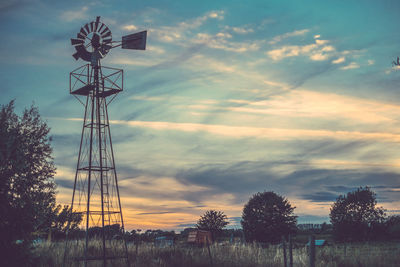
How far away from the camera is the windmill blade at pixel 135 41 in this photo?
22.4 meters

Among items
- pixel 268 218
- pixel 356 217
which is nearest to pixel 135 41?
pixel 268 218

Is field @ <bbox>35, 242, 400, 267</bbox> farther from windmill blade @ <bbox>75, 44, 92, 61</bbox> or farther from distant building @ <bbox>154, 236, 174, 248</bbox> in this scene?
windmill blade @ <bbox>75, 44, 92, 61</bbox>

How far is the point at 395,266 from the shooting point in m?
22.2

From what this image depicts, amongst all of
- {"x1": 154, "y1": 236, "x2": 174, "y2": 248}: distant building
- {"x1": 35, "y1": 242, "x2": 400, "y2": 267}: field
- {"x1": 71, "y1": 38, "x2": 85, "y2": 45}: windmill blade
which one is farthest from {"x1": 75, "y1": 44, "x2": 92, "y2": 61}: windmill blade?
{"x1": 154, "y1": 236, "x2": 174, "y2": 248}: distant building

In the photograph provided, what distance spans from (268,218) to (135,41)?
140ft

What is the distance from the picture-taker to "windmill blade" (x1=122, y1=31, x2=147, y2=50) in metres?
22.4

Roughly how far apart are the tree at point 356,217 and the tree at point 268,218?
8.52 metres

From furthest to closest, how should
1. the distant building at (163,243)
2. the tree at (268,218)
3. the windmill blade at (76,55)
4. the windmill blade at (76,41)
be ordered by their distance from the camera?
the tree at (268,218) → the distant building at (163,243) → the windmill blade at (76,41) → the windmill blade at (76,55)

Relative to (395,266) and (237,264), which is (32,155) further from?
(395,266)

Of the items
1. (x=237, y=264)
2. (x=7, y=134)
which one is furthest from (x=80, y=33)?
(x=237, y=264)

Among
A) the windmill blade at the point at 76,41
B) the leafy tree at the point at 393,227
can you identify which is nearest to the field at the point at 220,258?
the windmill blade at the point at 76,41

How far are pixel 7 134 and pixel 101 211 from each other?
5678mm

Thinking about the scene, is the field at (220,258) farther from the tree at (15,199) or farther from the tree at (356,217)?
the tree at (356,217)

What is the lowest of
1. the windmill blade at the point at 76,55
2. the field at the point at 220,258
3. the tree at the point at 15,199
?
the field at the point at 220,258
